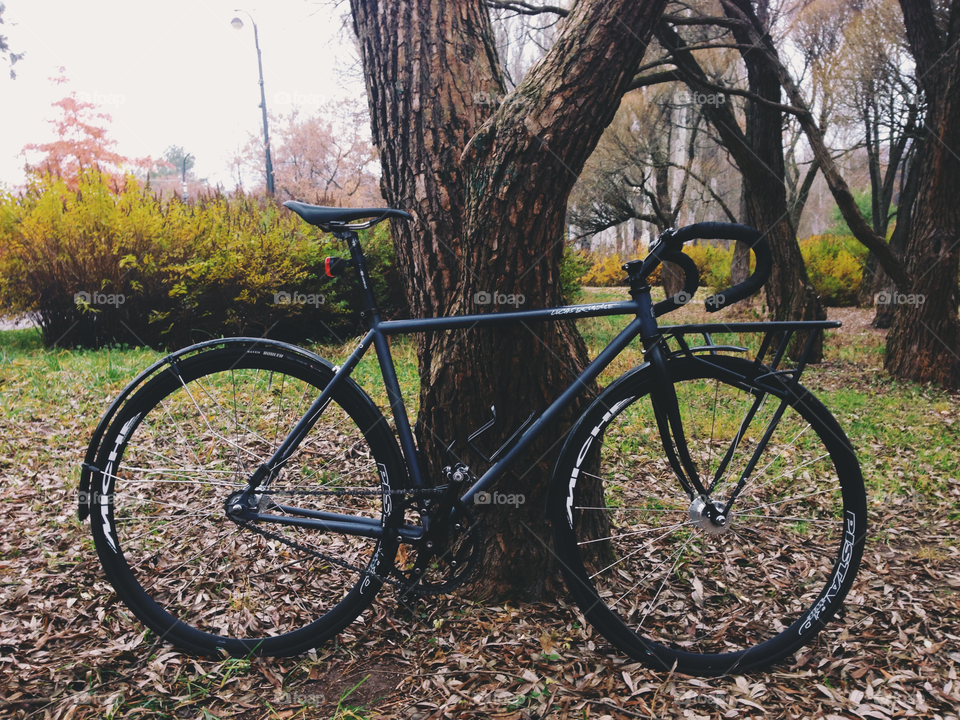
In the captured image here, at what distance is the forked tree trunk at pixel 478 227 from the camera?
2176mm

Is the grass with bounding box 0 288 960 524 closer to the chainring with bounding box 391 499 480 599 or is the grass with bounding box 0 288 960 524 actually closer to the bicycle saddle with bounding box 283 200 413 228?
the bicycle saddle with bounding box 283 200 413 228

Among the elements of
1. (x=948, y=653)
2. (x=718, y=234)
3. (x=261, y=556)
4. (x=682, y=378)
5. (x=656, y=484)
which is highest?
(x=718, y=234)

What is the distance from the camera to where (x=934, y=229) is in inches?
246

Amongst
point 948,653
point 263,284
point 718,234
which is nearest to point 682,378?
point 718,234

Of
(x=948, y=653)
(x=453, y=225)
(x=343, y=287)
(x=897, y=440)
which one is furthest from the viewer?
(x=343, y=287)

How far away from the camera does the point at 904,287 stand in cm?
653

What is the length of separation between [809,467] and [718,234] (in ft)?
6.18

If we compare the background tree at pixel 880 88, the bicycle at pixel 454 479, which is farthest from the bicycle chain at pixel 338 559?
the background tree at pixel 880 88

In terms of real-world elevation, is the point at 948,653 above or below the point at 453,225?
below

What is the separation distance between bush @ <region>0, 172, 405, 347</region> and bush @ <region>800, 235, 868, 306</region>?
11.2m

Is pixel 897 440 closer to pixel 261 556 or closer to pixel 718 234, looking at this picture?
pixel 718 234

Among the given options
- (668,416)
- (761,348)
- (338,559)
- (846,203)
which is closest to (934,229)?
(846,203)

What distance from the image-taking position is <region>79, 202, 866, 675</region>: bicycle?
83.7 inches

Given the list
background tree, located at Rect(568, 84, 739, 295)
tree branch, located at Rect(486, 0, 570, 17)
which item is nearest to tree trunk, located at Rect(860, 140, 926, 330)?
background tree, located at Rect(568, 84, 739, 295)
